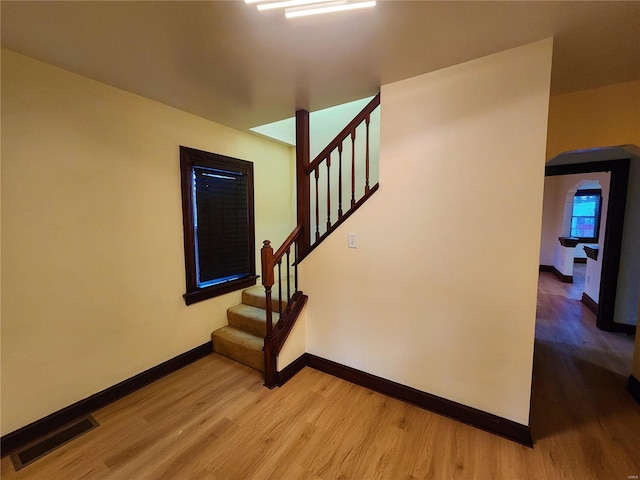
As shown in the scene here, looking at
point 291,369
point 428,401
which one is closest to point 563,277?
point 428,401

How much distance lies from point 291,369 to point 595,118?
127 inches

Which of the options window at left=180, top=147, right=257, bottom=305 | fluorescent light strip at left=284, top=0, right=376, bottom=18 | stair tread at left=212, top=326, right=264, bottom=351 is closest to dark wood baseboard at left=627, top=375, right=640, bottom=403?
stair tread at left=212, top=326, right=264, bottom=351

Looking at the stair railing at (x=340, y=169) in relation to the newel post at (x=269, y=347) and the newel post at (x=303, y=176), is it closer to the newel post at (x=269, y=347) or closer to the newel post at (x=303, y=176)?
the newel post at (x=303, y=176)

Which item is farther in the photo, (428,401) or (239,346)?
(239,346)

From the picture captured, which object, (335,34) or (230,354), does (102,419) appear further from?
(335,34)

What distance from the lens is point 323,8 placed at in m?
1.18

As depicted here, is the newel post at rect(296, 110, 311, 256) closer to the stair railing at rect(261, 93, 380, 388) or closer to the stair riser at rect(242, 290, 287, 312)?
the stair railing at rect(261, 93, 380, 388)

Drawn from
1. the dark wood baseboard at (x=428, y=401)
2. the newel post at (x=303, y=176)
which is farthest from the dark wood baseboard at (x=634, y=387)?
the newel post at (x=303, y=176)

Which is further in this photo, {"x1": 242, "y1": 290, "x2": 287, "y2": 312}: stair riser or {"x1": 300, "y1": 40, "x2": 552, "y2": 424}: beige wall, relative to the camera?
{"x1": 242, "y1": 290, "x2": 287, "y2": 312}: stair riser

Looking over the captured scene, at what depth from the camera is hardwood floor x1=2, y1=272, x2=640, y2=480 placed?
4.63 ft

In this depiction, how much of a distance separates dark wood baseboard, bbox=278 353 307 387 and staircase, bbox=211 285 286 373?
0.26 meters

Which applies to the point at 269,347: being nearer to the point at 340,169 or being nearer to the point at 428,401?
the point at 428,401

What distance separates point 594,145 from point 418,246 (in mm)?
1631

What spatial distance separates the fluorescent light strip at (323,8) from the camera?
1154mm
